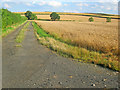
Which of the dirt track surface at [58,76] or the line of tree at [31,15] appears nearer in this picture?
the dirt track surface at [58,76]

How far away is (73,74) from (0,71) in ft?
13.0

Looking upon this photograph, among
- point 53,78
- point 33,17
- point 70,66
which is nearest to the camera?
point 53,78

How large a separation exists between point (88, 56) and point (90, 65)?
1606mm

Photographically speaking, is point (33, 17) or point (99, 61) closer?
point (99, 61)

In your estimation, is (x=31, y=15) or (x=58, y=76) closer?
(x=58, y=76)

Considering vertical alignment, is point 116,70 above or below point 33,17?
below

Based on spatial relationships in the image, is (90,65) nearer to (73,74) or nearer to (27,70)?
(73,74)

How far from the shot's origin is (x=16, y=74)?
226 inches

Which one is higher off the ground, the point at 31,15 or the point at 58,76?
the point at 31,15

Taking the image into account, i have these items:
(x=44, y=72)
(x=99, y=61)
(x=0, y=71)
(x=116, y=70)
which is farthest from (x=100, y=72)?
(x=0, y=71)

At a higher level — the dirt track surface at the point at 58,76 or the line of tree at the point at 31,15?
the line of tree at the point at 31,15

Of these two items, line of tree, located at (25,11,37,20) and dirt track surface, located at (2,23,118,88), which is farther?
line of tree, located at (25,11,37,20)

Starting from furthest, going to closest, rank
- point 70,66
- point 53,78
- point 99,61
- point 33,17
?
1. point 33,17
2. point 99,61
3. point 70,66
4. point 53,78

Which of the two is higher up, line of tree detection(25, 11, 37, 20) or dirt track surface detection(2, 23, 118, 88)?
line of tree detection(25, 11, 37, 20)
